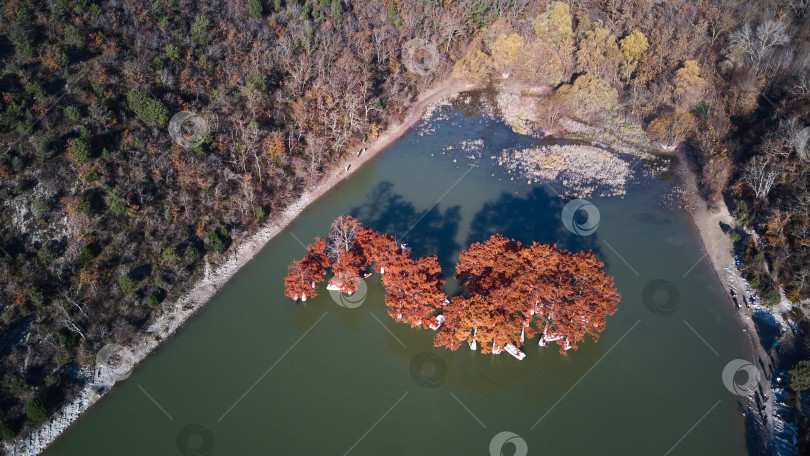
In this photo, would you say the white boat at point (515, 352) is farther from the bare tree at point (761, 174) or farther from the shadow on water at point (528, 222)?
the bare tree at point (761, 174)

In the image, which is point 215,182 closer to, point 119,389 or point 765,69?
point 119,389

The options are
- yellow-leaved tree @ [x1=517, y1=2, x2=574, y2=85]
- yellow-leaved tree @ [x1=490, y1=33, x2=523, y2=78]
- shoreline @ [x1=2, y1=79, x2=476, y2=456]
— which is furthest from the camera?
yellow-leaved tree @ [x1=490, y1=33, x2=523, y2=78]

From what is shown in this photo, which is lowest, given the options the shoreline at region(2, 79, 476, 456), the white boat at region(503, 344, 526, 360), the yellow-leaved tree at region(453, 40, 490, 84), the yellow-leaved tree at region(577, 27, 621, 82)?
the shoreline at region(2, 79, 476, 456)

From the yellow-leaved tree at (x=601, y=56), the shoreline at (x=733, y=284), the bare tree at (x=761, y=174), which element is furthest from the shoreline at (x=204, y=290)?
the bare tree at (x=761, y=174)

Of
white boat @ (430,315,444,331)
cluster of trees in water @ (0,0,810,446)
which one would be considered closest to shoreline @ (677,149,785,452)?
cluster of trees in water @ (0,0,810,446)

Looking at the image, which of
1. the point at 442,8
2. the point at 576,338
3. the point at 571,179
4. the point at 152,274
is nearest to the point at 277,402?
the point at 152,274

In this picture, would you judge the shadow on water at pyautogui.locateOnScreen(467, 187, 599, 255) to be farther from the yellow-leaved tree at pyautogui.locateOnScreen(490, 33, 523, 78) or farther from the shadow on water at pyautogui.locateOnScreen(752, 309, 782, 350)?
the yellow-leaved tree at pyautogui.locateOnScreen(490, 33, 523, 78)

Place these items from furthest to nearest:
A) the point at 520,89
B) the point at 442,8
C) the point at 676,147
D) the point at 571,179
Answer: the point at 442,8, the point at 520,89, the point at 676,147, the point at 571,179
